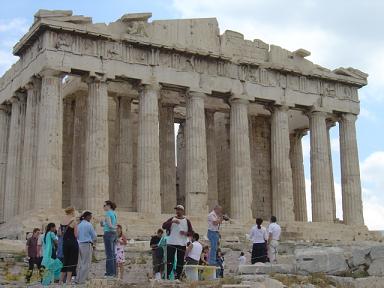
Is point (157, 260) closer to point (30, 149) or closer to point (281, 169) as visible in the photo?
point (30, 149)

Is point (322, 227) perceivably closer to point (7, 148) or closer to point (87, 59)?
point (87, 59)

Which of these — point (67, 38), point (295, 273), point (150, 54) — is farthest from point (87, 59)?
point (295, 273)

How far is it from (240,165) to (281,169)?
108 inches

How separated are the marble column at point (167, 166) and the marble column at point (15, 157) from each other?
7553 mm

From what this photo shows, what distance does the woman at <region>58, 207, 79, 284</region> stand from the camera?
49.2 ft

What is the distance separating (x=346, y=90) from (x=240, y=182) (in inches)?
382

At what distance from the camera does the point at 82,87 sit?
122 ft

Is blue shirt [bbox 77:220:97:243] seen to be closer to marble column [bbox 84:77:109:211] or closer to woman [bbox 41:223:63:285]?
woman [bbox 41:223:63:285]

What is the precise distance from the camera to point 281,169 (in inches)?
1468

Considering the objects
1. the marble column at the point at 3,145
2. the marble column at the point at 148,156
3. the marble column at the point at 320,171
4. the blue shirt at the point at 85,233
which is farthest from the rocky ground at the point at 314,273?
the marble column at the point at 320,171

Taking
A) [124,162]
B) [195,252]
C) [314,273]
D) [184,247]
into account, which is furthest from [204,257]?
[124,162]

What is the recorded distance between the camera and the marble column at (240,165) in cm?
3522

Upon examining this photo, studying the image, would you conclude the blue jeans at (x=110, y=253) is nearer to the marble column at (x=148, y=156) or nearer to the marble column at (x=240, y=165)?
the marble column at (x=148, y=156)

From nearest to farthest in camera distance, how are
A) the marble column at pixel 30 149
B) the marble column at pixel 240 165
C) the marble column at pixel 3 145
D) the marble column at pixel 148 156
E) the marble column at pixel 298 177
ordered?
the marble column at pixel 30 149 → the marble column at pixel 148 156 → the marble column at pixel 240 165 → the marble column at pixel 3 145 → the marble column at pixel 298 177
